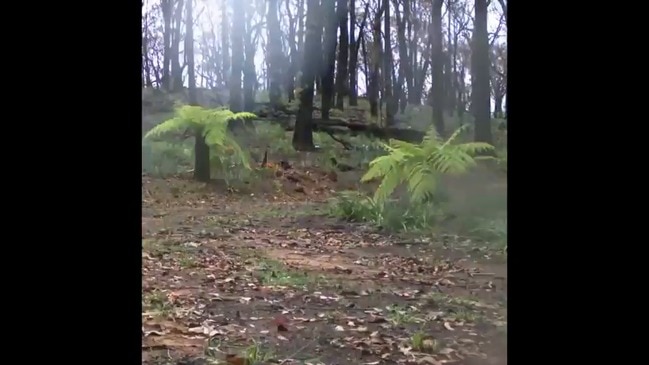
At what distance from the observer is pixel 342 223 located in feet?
4.67

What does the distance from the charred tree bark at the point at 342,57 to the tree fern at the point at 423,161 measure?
5.6 inches

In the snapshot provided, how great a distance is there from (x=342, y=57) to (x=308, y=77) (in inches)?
3.4

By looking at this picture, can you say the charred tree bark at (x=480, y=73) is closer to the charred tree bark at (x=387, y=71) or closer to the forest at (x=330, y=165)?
the forest at (x=330, y=165)

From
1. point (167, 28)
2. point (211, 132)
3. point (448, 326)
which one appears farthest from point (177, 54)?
point (448, 326)

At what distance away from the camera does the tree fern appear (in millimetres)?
1413

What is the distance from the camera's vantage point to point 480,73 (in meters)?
1.43

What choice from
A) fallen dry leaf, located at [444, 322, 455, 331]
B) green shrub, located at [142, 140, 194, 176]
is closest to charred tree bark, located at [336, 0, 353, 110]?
green shrub, located at [142, 140, 194, 176]

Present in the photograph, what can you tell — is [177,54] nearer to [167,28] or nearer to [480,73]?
[167,28]

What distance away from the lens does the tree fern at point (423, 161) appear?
4.64ft

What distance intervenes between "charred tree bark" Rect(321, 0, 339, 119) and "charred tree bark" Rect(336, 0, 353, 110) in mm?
11
